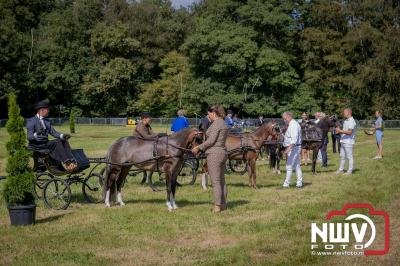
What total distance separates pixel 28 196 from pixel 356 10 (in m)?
54.5

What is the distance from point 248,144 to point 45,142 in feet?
22.3

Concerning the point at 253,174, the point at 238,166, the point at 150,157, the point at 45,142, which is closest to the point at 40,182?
the point at 45,142

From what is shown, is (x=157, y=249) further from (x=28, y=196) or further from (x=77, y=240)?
(x=28, y=196)

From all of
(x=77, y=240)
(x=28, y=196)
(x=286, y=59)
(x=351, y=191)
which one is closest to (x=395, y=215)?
(x=351, y=191)

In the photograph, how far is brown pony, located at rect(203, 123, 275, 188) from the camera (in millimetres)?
16891

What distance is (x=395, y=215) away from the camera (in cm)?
1157

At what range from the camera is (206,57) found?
201 feet

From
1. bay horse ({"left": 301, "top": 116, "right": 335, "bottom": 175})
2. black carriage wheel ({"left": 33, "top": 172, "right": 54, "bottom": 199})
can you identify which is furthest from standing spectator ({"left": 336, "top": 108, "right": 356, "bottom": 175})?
black carriage wheel ({"left": 33, "top": 172, "right": 54, "bottom": 199})

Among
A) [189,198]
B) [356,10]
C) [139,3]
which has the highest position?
[139,3]

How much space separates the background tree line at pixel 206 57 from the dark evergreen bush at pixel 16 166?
43.7 metres

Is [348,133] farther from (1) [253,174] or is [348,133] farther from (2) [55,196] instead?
(2) [55,196]

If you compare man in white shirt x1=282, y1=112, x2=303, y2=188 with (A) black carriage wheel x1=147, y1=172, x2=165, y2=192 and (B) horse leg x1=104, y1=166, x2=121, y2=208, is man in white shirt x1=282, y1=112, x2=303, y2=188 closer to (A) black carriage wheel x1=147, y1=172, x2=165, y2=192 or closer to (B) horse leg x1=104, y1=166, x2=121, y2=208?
(A) black carriage wheel x1=147, y1=172, x2=165, y2=192

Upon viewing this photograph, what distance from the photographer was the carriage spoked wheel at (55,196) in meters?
13.0

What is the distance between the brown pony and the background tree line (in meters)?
40.1
